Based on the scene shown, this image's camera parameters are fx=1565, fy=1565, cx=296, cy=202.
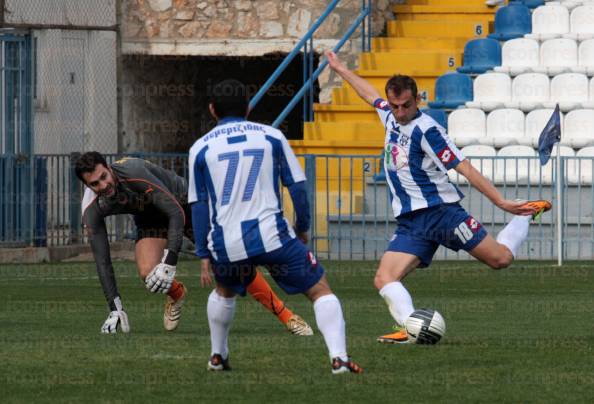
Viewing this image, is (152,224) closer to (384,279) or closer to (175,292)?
(175,292)

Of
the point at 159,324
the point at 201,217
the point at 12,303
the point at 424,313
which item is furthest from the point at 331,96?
the point at 201,217

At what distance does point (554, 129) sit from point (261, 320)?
631 centimetres

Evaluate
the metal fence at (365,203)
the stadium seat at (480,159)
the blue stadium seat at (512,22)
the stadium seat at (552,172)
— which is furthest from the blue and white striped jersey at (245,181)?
the blue stadium seat at (512,22)

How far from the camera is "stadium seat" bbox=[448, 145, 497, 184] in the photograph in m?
20.0

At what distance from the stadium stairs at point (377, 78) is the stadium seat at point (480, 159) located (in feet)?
4.01

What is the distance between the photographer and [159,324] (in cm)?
1205

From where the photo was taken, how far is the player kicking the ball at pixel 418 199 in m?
9.88

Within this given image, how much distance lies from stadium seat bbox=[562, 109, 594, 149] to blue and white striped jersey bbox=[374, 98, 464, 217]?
37.6ft

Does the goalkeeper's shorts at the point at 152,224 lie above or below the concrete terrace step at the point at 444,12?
below

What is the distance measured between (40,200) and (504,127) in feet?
21.3

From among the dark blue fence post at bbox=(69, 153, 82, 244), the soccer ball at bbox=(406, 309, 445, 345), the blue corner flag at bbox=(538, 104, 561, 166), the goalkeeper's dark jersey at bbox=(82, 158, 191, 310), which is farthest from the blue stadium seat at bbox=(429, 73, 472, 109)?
the soccer ball at bbox=(406, 309, 445, 345)

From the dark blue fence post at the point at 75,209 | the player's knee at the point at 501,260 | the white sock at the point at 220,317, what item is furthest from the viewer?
the dark blue fence post at the point at 75,209

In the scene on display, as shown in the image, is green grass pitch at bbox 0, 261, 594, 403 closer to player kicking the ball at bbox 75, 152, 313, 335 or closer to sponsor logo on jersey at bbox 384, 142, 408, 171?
player kicking the ball at bbox 75, 152, 313, 335

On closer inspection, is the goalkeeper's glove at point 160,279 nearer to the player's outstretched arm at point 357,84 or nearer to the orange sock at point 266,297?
the orange sock at point 266,297
